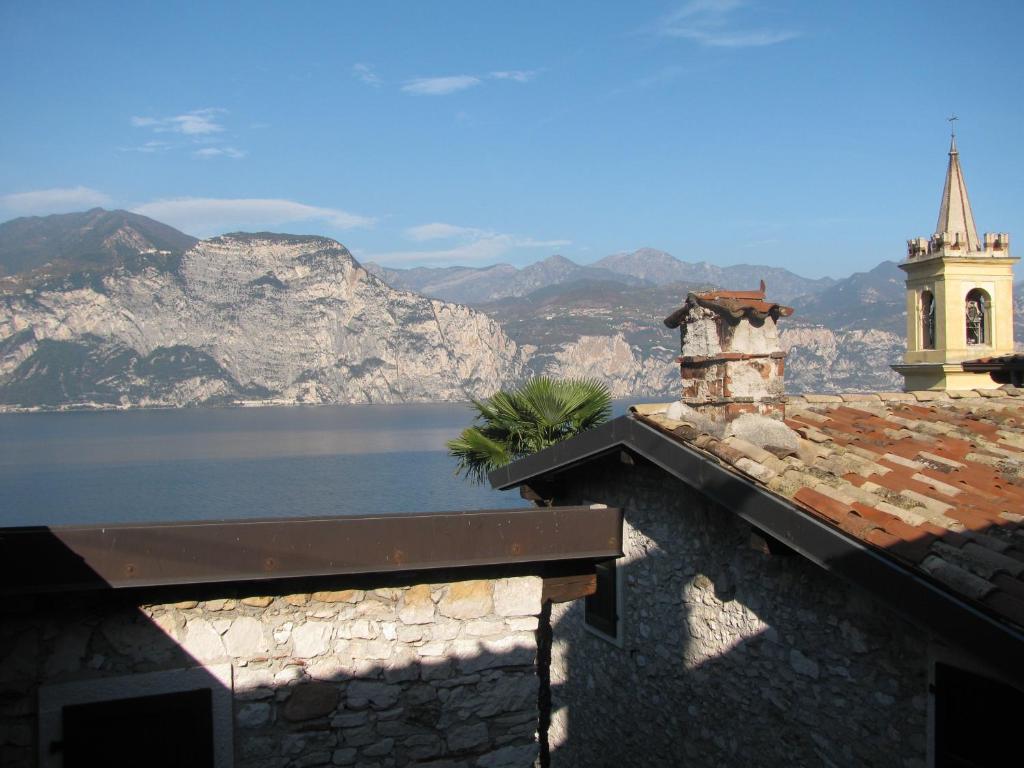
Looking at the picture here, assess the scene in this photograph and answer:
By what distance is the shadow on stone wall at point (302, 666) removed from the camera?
4016 mm

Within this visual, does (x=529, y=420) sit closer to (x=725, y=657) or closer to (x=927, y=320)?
(x=725, y=657)

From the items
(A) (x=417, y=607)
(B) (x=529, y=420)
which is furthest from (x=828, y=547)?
(B) (x=529, y=420)

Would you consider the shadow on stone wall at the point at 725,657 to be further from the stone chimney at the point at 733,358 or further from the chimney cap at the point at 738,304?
the chimney cap at the point at 738,304

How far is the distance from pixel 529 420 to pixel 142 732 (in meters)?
10.6

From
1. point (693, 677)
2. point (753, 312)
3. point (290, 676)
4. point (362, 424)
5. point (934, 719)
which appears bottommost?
point (362, 424)

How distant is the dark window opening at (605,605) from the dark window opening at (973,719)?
10.8ft

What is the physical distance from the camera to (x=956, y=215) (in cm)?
2550

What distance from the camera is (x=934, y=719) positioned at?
15.0 feet

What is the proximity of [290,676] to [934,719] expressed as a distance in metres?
3.27

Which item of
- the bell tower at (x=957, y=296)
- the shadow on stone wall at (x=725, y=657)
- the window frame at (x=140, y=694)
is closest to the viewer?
the window frame at (x=140, y=694)

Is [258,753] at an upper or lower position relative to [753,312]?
lower

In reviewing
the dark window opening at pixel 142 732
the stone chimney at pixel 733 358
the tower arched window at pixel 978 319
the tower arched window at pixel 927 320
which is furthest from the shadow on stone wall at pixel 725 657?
the tower arched window at pixel 927 320

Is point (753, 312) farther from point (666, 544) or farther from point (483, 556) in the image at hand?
point (483, 556)

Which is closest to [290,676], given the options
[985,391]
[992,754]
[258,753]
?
[258,753]
